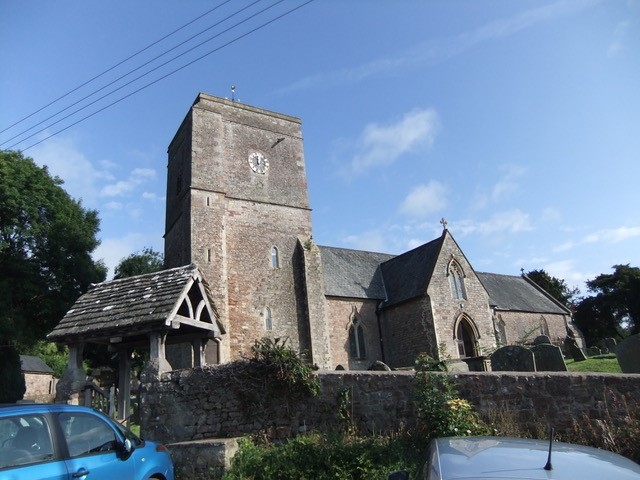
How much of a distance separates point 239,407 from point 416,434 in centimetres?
355

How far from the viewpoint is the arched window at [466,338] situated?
24438mm

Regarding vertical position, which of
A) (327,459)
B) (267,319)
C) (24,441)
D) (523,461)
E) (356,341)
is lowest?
(327,459)

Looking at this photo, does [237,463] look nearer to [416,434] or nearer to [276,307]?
[416,434]

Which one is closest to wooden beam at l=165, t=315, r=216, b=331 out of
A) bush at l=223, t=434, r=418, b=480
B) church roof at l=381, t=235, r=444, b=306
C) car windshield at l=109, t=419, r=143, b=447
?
bush at l=223, t=434, r=418, b=480

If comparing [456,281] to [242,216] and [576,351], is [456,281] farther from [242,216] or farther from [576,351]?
[242,216]

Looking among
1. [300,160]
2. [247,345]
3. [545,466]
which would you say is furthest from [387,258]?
[545,466]

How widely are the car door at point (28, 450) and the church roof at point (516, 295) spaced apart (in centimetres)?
3041

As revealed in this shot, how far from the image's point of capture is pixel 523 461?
2.78m

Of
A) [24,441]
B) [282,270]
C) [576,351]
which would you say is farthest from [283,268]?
[24,441]

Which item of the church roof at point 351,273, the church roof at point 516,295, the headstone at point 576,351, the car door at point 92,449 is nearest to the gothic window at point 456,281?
the church roof at point 351,273

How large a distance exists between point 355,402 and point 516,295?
30185 mm

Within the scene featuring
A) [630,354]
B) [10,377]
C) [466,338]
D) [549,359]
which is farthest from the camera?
[466,338]

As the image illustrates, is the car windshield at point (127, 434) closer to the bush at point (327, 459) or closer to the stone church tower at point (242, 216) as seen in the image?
the bush at point (327, 459)

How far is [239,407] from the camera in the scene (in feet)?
30.3
